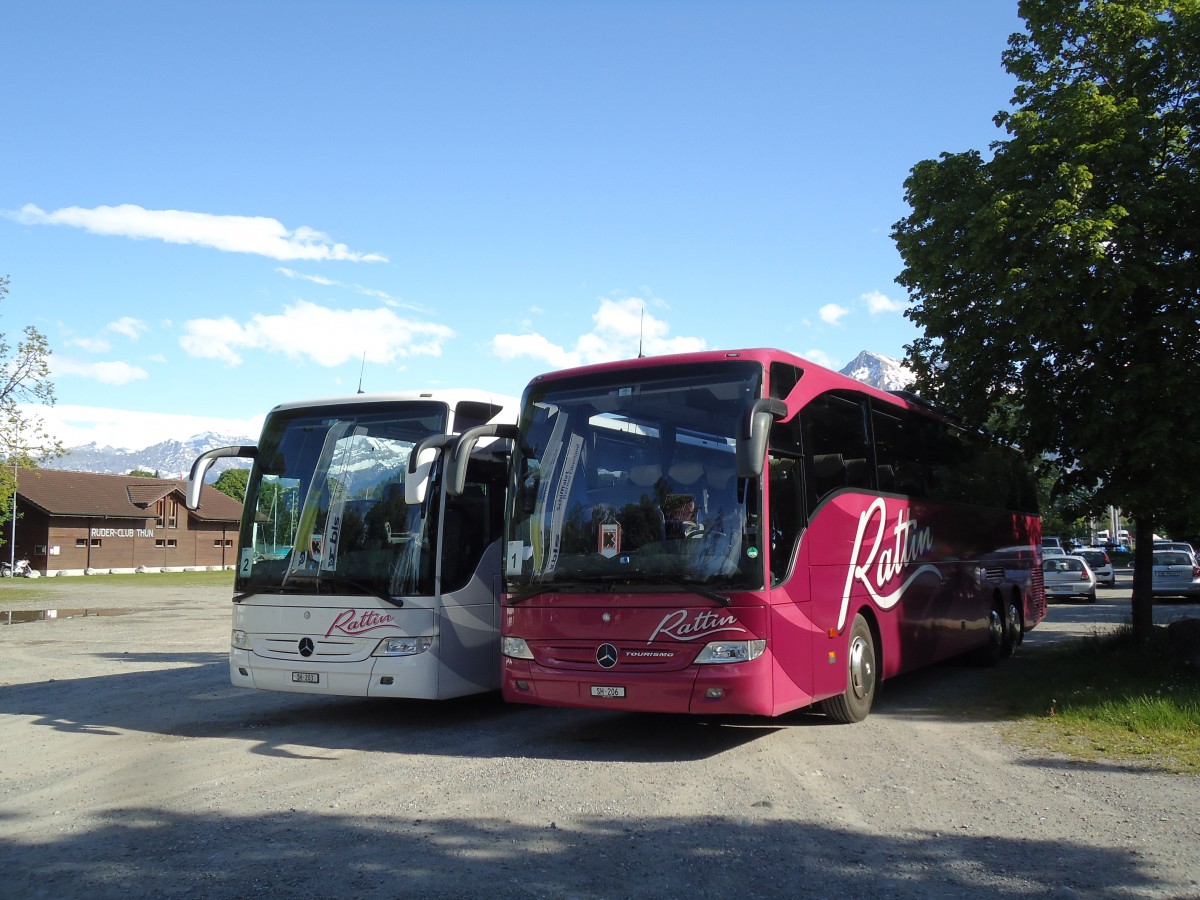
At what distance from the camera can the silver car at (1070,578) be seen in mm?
29297

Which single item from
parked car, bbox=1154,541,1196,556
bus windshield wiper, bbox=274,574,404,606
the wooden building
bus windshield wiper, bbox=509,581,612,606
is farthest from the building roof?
bus windshield wiper, bbox=509,581,612,606

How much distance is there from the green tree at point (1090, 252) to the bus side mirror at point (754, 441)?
193 inches

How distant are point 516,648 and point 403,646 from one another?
45.2 inches

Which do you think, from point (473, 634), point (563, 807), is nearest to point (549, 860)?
point (563, 807)

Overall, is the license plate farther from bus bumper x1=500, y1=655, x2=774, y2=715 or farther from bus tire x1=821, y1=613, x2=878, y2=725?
bus tire x1=821, y1=613, x2=878, y2=725

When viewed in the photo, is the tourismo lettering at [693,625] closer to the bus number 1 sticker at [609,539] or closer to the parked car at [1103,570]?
the bus number 1 sticker at [609,539]

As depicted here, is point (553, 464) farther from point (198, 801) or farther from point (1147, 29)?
A: point (1147, 29)

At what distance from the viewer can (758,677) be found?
26.7 ft

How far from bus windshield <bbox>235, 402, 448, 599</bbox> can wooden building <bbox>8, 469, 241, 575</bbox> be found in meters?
56.2

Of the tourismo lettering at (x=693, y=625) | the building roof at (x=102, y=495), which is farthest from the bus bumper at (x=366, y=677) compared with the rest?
the building roof at (x=102, y=495)

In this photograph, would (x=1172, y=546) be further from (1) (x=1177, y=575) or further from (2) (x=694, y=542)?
(2) (x=694, y=542)

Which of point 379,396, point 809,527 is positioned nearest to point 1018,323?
point 809,527

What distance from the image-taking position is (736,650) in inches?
321

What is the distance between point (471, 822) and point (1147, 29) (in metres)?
11.9
